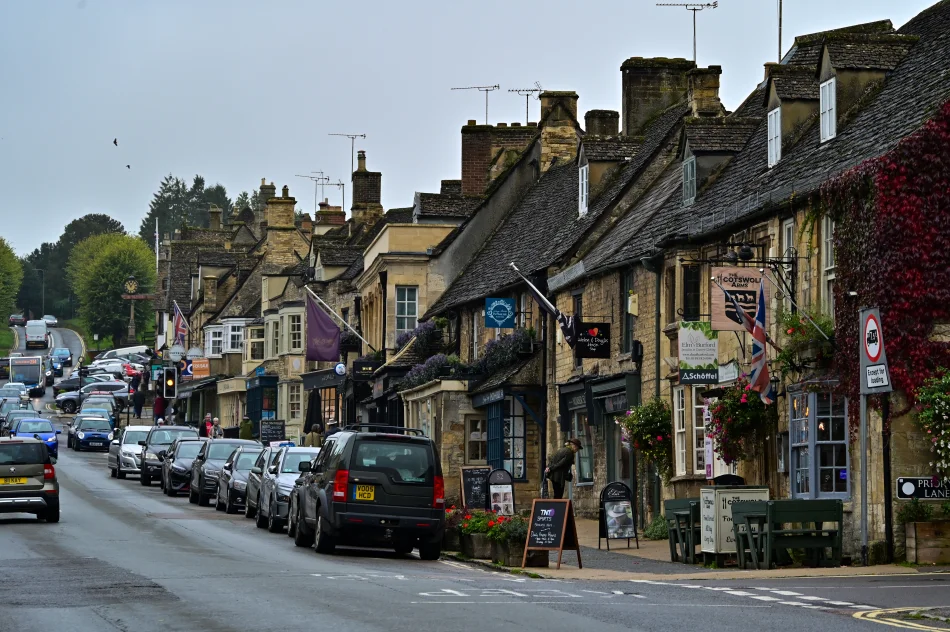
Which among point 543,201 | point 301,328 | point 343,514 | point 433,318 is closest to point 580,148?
point 543,201

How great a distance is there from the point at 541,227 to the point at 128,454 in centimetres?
1734

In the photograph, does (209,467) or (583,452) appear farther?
(209,467)

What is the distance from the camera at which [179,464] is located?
44906 millimetres

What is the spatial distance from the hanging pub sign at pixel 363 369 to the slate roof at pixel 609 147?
15.5m

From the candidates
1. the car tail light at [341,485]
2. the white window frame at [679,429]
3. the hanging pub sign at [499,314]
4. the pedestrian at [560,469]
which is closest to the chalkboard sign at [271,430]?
the hanging pub sign at [499,314]

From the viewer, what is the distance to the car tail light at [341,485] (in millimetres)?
24006

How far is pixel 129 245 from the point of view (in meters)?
194

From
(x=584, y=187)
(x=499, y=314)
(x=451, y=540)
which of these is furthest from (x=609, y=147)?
(x=451, y=540)

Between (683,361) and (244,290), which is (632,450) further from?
(244,290)

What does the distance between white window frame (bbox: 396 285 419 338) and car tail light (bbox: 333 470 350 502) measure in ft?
89.8

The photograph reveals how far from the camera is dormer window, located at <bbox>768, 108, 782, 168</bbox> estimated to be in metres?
28.8

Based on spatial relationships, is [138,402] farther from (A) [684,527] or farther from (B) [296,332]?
(A) [684,527]

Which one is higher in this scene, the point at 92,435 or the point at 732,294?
the point at 732,294

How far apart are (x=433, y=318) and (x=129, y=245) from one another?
151 m
